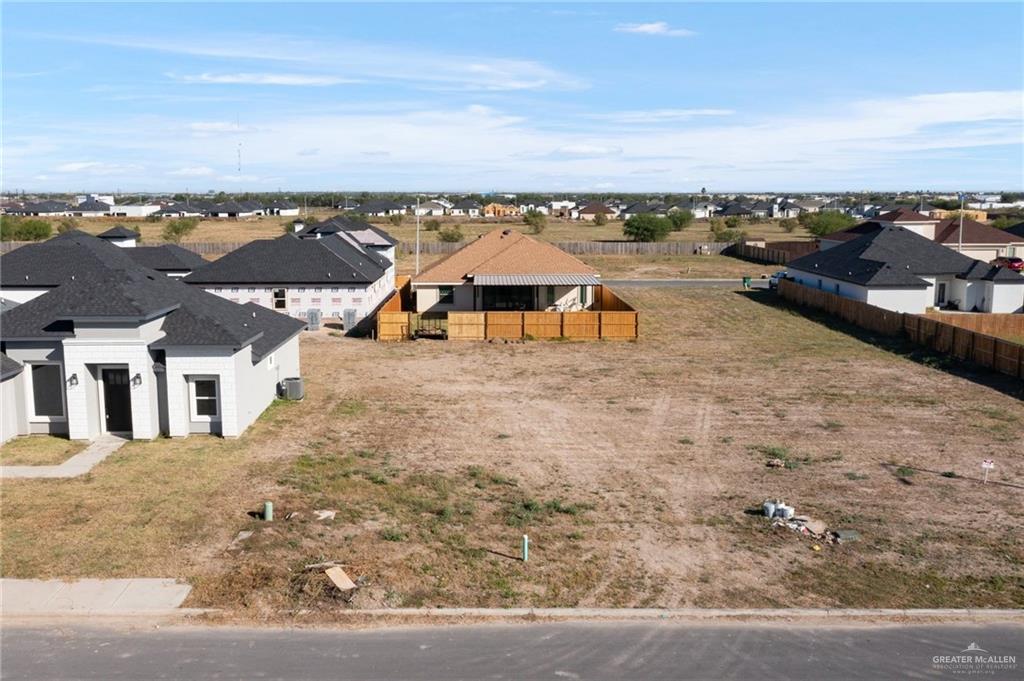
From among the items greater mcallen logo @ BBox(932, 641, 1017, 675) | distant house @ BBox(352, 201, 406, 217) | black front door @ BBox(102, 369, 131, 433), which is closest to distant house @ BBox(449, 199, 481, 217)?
distant house @ BBox(352, 201, 406, 217)

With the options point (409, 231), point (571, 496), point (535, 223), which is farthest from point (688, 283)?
point (409, 231)

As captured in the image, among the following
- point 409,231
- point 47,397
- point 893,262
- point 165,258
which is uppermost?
point 409,231

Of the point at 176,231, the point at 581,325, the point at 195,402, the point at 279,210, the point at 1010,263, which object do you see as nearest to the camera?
the point at 195,402

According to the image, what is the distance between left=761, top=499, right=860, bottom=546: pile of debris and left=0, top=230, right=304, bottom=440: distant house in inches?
580

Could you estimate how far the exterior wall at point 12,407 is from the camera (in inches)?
942

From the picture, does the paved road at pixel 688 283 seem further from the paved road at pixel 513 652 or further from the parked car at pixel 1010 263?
the paved road at pixel 513 652

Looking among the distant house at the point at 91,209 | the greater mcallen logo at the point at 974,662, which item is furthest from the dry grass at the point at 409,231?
the greater mcallen logo at the point at 974,662

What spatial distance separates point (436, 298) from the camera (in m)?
48.7

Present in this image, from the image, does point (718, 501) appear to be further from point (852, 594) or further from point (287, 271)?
point (287, 271)

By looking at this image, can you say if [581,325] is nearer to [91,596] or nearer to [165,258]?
[165,258]

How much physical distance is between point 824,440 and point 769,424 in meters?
2.15

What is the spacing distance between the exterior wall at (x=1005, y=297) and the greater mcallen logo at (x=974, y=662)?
41811mm

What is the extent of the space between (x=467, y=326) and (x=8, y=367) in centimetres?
2240

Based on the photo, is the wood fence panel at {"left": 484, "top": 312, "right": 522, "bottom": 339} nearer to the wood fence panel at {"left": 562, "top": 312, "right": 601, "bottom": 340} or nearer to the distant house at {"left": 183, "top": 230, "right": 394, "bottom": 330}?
the wood fence panel at {"left": 562, "top": 312, "right": 601, "bottom": 340}
